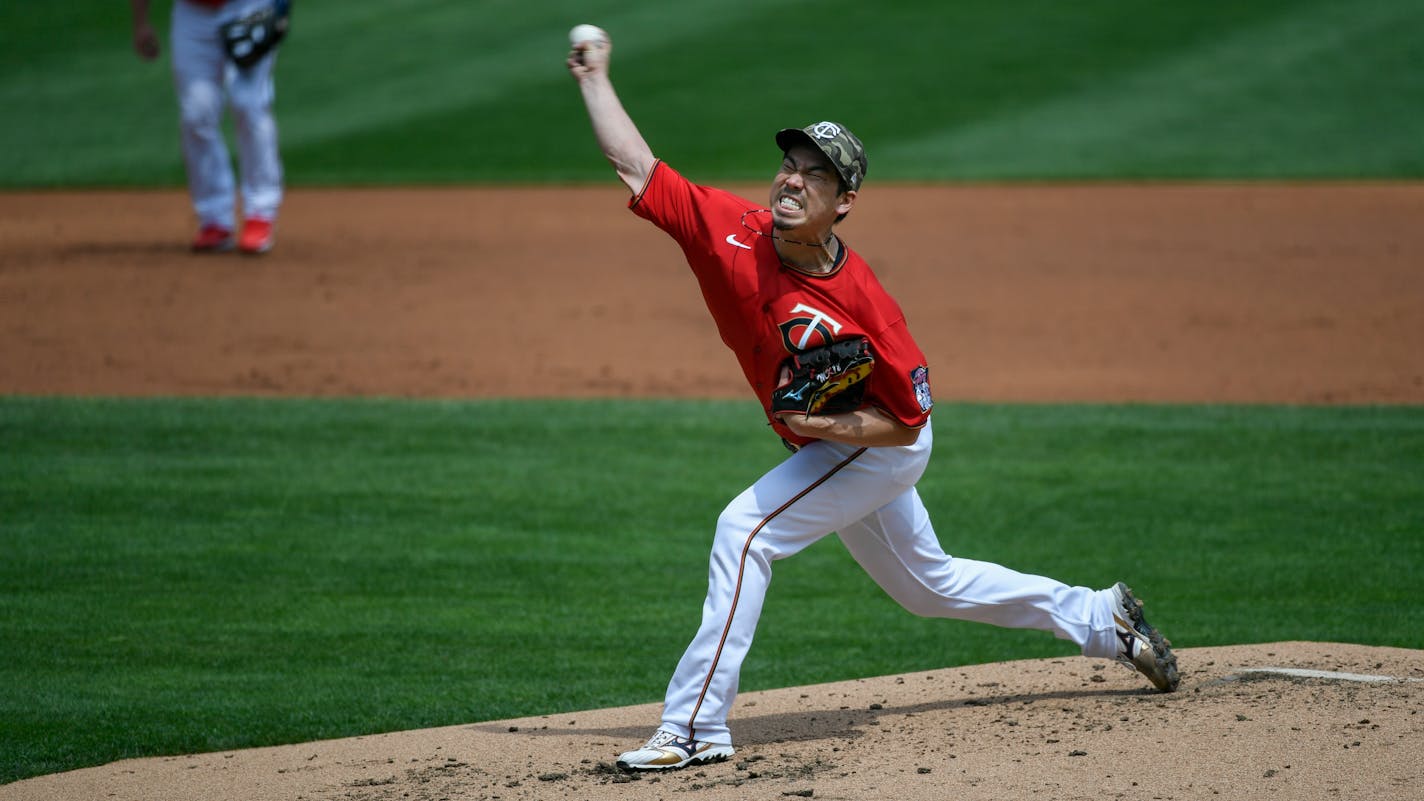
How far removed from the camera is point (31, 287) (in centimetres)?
1226

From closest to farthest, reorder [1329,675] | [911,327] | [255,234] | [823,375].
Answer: [823,375]
[1329,675]
[911,327]
[255,234]

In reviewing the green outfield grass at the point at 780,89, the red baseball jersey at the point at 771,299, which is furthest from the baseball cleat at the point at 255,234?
the red baseball jersey at the point at 771,299

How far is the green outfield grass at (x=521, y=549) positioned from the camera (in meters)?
5.66

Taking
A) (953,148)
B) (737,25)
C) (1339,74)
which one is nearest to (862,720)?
(953,148)

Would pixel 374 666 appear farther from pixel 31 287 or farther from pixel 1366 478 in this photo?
pixel 31 287

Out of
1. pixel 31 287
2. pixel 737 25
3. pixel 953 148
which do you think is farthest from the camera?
pixel 737 25

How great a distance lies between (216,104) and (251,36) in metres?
0.59

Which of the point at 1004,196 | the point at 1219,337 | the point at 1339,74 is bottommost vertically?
the point at 1219,337

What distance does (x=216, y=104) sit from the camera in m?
12.0

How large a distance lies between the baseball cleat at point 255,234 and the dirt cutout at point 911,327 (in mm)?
157

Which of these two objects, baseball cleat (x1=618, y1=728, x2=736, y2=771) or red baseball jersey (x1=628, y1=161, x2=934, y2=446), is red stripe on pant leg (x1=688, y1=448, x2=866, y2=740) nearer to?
baseball cleat (x1=618, y1=728, x2=736, y2=771)

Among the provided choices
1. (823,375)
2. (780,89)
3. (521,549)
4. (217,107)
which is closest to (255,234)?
(217,107)

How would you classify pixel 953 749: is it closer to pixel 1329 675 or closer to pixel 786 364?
pixel 786 364

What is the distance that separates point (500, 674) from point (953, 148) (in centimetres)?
1447
